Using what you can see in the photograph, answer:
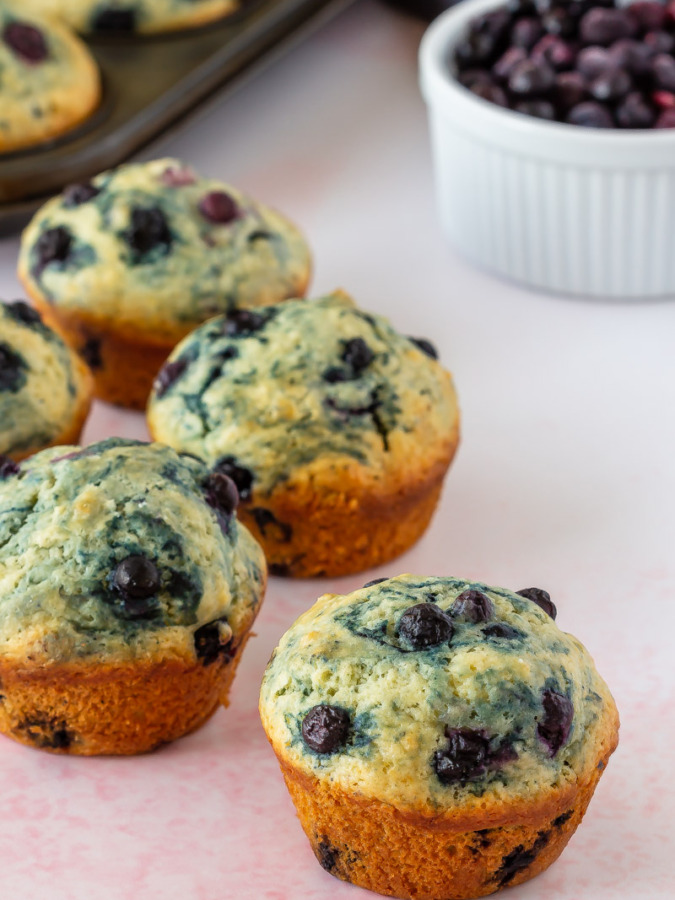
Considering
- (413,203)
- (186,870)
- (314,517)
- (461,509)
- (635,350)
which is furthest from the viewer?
(413,203)

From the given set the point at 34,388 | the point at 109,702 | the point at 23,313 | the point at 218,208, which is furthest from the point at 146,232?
the point at 109,702

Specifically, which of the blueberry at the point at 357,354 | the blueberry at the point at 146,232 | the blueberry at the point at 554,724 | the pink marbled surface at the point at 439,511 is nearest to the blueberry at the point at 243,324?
the blueberry at the point at 357,354

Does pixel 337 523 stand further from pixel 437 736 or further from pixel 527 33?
pixel 527 33

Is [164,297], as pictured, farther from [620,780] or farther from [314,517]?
[620,780]

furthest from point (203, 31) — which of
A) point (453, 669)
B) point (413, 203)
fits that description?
point (453, 669)

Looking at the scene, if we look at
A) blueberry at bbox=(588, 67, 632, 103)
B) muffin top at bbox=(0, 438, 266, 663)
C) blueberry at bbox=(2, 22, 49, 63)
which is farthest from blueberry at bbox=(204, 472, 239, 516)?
blueberry at bbox=(2, 22, 49, 63)

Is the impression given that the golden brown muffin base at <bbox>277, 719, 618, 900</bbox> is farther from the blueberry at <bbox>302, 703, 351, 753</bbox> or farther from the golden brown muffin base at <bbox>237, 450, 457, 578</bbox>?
the golden brown muffin base at <bbox>237, 450, 457, 578</bbox>
